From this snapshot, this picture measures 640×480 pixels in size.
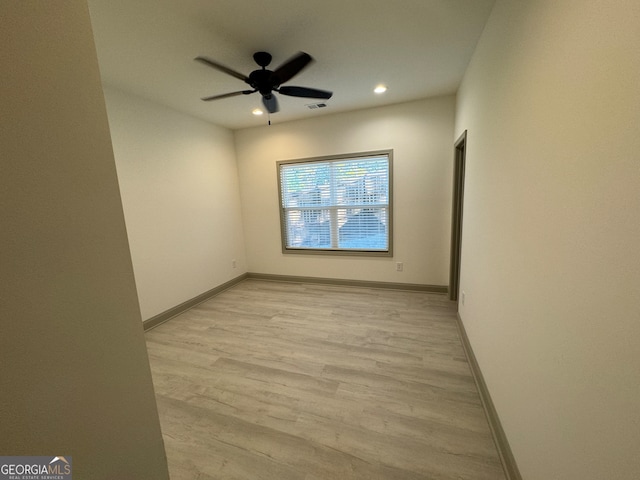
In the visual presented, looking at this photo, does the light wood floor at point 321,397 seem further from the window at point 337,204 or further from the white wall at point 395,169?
the window at point 337,204

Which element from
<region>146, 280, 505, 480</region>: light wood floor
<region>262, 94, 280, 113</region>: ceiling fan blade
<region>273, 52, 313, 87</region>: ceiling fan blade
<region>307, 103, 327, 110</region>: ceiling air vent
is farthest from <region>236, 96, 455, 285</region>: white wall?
<region>273, 52, 313, 87</region>: ceiling fan blade

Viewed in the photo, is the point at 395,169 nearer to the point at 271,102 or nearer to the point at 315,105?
the point at 315,105

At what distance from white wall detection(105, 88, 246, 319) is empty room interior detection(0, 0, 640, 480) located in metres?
0.03

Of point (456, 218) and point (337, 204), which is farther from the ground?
point (337, 204)

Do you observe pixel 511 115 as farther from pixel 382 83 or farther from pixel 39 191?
pixel 39 191

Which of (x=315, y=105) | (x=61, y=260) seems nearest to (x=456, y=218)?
(x=315, y=105)

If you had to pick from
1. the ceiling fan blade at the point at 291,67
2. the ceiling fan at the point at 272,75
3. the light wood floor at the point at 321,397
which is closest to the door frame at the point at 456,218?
the light wood floor at the point at 321,397

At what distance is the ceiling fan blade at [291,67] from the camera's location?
5.99 ft

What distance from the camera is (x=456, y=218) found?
3.14 m

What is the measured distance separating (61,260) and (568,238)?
1549 mm

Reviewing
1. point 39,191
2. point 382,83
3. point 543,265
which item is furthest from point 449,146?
point 39,191

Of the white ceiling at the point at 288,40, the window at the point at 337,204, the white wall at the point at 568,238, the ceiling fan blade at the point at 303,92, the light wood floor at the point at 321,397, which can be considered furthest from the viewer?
the window at the point at 337,204

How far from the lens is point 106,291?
71cm

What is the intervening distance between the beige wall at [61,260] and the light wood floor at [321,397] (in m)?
0.90
